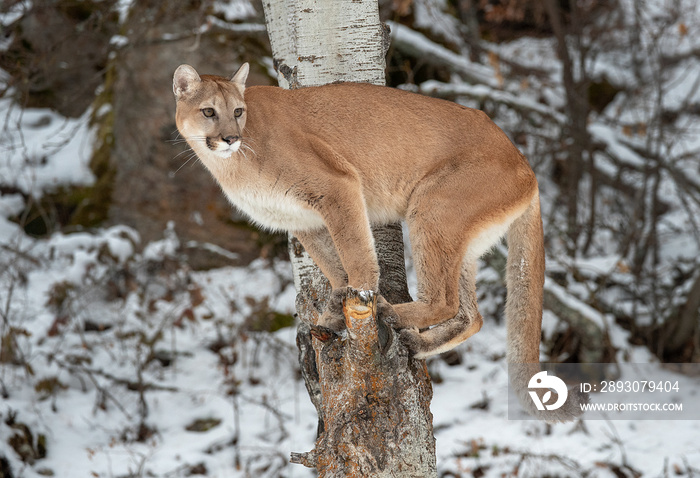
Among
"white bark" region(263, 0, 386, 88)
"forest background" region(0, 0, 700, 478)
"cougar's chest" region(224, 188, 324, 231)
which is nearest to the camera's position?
"cougar's chest" region(224, 188, 324, 231)

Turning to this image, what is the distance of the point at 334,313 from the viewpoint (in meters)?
2.81

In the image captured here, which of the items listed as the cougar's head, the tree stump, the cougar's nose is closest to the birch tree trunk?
the tree stump

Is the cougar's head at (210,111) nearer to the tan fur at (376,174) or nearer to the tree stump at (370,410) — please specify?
the tan fur at (376,174)

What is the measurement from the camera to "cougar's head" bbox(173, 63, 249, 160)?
9.90ft

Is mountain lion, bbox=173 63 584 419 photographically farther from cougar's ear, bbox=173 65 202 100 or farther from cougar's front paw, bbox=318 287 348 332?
cougar's front paw, bbox=318 287 348 332

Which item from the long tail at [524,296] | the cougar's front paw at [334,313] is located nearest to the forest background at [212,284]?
the long tail at [524,296]

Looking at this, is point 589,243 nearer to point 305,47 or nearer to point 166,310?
point 166,310

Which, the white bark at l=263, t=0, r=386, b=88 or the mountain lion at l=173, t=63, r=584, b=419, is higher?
the white bark at l=263, t=0, r=386, b=88

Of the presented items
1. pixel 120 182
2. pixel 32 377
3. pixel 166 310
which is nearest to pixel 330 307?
pixel 32 377

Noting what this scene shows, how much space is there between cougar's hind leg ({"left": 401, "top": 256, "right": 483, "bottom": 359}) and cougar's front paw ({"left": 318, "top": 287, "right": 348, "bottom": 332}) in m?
0.27

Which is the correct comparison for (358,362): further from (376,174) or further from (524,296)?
(524,296)

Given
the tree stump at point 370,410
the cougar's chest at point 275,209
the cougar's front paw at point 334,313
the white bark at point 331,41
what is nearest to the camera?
the tree stump at point 370,410

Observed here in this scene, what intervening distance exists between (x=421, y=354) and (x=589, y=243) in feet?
16.4

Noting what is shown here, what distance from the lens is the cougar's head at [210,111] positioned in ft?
9.90
